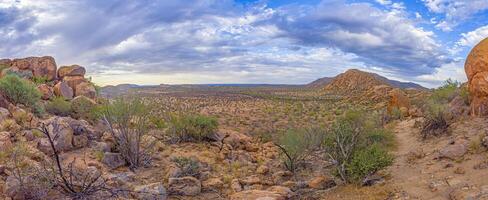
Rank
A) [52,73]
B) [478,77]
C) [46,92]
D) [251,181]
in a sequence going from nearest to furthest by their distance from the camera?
[251,181] → [478,77] → [46,92] → [52,73]

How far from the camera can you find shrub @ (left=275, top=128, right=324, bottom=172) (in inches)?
658

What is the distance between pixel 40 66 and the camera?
1098 inches

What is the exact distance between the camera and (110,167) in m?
14.7

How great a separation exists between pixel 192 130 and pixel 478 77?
12.3 meters

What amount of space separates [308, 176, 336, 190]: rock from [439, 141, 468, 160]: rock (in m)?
3.64

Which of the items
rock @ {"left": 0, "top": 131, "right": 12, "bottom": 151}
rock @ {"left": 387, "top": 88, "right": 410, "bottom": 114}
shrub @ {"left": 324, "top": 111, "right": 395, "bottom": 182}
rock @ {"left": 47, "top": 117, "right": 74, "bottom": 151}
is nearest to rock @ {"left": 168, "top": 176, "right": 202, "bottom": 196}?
shrub @ {"left": 324, "top": 111, "right": 395, "bottom": 182}

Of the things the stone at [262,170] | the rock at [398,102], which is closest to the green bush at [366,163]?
the stone at [262,170]

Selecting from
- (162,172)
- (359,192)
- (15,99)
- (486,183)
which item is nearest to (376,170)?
(359,192)

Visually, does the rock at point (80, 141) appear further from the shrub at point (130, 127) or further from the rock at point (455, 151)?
the rock at point (455, 151)

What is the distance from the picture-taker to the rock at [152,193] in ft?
37.3

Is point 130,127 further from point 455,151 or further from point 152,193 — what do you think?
point 455,151

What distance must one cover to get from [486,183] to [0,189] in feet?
38.4

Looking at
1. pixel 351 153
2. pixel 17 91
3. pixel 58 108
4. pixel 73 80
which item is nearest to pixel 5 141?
pixel 17 91

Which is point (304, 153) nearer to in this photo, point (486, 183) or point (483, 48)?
point (486, 183)
